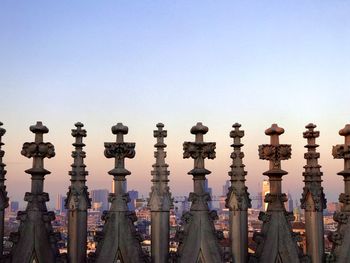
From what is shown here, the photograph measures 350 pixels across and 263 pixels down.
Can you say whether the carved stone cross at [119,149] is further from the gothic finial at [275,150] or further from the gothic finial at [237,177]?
the gothic finial at [275,150]

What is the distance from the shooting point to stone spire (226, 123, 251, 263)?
13086 mm

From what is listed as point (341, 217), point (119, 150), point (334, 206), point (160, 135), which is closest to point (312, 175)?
point (341, 217)

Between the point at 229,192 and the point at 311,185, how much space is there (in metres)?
2.31

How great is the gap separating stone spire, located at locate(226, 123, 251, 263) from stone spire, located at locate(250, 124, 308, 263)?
1.11 ft

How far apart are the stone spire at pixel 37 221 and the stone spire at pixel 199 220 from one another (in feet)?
10.3

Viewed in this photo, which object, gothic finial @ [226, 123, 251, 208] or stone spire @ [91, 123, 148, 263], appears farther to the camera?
gothic finial @ [226, 123, 251, 208]

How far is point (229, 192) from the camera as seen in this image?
43.9ft

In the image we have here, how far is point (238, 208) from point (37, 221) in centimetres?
516

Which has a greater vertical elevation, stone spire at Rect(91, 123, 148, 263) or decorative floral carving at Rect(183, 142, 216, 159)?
decorative floral carving at Rect(183, 142, 216, 159)

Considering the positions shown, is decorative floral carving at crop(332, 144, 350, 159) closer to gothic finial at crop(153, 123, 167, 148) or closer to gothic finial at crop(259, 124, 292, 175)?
gothic finial at crop(259, 124, 292, 175)

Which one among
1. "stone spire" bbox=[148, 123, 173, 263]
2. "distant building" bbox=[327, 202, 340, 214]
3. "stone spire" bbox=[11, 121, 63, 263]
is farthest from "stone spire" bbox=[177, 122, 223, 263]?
"distant building" bbox=[327, 202, 340, 214]

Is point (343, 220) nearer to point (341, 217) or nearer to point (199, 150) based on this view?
point (341, 217)

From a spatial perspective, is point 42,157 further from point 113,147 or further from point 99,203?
point 99,203

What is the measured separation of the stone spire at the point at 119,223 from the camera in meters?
12.2
